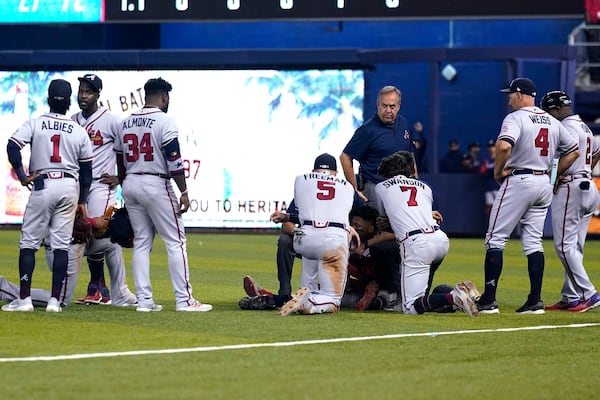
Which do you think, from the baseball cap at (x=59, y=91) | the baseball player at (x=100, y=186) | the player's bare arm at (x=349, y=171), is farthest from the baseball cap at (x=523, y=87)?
the baseball cap at (x=59, y=91)

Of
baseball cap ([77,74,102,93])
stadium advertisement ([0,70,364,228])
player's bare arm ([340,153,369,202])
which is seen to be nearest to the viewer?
baseball cap ([77,74,102,93])

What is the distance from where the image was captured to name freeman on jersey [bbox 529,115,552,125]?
38.6 ft

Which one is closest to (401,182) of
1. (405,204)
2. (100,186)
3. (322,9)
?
(405,204)

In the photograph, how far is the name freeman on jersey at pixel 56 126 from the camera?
36.9ft

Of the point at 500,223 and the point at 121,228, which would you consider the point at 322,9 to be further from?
the point at 121,228

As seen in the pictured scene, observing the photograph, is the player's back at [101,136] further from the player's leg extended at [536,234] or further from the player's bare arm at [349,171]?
the player's leg extended at [536,234]

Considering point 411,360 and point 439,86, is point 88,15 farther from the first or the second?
point 411,360

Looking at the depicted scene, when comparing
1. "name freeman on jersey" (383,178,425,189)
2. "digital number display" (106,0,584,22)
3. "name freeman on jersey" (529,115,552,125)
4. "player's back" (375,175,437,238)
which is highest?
"digital number display" (106,0,584,22)

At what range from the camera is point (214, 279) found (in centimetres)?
1559

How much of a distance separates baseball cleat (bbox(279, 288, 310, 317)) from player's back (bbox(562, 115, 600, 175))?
285 centimetres

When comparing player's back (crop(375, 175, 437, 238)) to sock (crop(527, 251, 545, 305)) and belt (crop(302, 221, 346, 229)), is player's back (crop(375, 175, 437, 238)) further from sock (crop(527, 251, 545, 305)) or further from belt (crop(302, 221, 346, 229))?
sock (crop(527, 251, 545, 305))

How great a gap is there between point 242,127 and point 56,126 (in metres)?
16.2

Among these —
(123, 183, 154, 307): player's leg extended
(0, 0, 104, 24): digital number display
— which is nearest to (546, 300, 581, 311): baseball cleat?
(123, 183, 154, 307): player's leg extended

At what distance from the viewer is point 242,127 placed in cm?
2745
